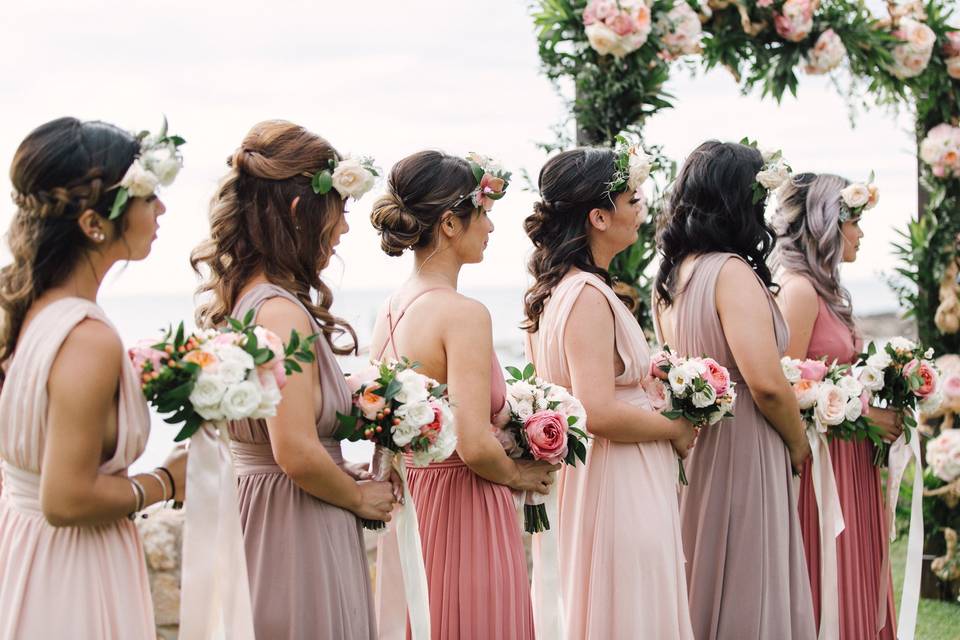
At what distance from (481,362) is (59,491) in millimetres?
1374

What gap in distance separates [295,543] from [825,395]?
2.53 meters

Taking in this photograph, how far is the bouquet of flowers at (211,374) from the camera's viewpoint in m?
2.58

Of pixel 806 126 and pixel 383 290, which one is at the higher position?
pixel 383 290

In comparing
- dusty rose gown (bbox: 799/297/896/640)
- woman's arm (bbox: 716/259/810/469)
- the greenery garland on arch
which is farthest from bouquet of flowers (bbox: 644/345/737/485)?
the greenery garland on arch

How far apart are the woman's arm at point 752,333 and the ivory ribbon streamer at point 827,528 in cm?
49

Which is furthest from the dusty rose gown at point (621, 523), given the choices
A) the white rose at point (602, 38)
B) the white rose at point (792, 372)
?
the white rose at point (602, 38)

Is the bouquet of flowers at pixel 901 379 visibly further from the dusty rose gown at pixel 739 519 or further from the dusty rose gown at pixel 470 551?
the dusty rose gown at pixel 470 551

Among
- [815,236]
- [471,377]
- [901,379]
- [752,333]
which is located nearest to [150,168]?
[471,377]

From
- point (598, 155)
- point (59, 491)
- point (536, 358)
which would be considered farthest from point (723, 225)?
point (59, 491)

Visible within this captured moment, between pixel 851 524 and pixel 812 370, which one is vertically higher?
pixel 812 370

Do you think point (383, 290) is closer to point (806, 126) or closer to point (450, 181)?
point (806, 126)

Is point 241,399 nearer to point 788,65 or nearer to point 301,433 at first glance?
point 301,433

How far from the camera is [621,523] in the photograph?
397 cm

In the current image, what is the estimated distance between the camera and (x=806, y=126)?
7590mm
